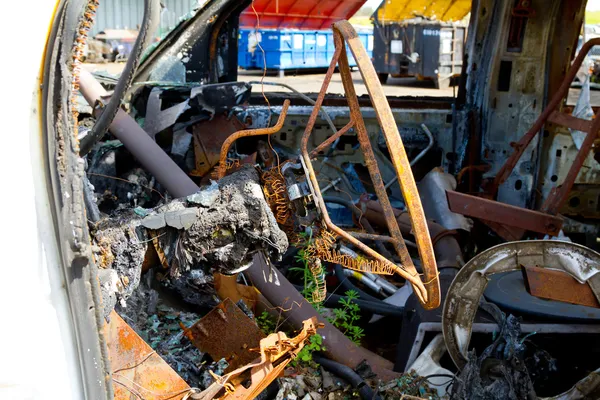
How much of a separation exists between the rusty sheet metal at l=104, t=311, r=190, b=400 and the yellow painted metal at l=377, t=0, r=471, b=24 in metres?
12.0

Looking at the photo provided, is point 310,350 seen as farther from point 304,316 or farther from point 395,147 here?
point 395,147

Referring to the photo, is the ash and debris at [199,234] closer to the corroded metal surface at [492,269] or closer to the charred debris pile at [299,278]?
the charred debris pile at [299,278]

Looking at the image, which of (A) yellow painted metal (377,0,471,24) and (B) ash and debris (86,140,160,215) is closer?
(B) ash and debris (86,140,160,215)

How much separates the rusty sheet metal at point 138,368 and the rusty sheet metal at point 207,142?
102 inches

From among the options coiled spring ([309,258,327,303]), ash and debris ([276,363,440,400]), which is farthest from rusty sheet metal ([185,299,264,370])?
coiled spring ([309,258,327,303])

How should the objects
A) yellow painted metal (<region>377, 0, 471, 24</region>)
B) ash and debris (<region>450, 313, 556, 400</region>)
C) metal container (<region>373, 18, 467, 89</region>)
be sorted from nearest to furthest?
ash and debris (<region>450, 313, 556, 400</region>) < metal container (<region>373, 18, 467, 89</region>) < yellow painted metal (<region>377, 0, 471, 24</region>)

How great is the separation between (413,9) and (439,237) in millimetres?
9792

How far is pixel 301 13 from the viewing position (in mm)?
16359

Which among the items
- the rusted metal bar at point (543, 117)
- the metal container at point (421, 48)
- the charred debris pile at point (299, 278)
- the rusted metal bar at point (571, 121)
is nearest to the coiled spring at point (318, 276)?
the charred debris pile at point (299, 278)

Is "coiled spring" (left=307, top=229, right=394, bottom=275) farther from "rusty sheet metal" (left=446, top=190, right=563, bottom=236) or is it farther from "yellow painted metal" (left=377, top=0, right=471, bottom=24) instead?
"yellow painted metal" (left=377, top=0, right=471, bottom=24)

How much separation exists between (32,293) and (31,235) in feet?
0.42

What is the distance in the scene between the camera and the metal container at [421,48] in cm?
1304

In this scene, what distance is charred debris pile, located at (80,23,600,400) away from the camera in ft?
7.37

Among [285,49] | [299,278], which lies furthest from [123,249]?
[285,49]
